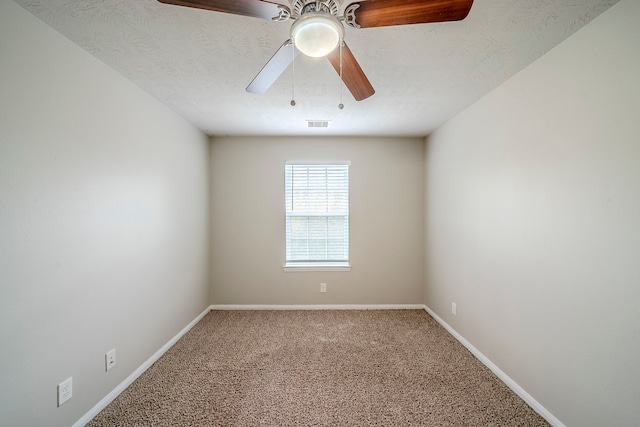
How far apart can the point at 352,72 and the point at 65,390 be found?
249 cm

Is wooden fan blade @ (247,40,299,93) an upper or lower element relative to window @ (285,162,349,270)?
upper

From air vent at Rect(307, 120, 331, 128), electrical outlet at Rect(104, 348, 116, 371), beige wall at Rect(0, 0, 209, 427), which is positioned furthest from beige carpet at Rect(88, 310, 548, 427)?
air vent at Rect(307, 120, 331, 128)

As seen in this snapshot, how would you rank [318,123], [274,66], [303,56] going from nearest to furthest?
1. [274,66]
2. [303,56]
3. [318,123]

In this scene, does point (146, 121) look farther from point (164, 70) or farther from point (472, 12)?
point (472, 12)

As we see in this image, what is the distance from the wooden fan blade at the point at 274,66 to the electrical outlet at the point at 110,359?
6.83 feet

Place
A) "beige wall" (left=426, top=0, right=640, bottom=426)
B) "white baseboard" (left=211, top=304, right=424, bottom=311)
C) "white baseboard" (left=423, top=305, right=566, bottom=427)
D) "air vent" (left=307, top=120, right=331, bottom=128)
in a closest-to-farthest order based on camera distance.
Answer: "beige wall" (left=426, top=0, right=640, bottom=426) < "white baseboard" (left=423, top=305, right=566, bottom=427) < "air vent" (left=307, top=120, right=331, bottom=128) < "white baseboard" (left=211, top=304, right=424, bottom=311)

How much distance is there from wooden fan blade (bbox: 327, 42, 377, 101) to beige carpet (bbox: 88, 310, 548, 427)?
210cm

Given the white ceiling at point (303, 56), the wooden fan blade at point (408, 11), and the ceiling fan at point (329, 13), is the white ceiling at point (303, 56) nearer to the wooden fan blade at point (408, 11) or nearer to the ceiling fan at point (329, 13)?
the ceiling fan at point (329, 13)

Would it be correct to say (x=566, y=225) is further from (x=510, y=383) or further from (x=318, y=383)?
(x=318, y=383)

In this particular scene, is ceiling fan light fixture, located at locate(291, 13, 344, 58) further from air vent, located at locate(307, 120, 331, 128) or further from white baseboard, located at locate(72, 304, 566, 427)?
white baseboard, located at locate(72, 304, 566, 427)

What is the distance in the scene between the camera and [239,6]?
3.44 feet

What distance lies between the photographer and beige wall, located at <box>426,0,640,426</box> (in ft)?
4.37

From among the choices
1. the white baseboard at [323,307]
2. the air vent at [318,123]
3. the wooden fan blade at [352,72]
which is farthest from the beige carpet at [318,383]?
the air vent at [318,123]

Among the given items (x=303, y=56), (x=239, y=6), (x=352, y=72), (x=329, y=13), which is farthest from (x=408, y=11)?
(x=303, y=56)
